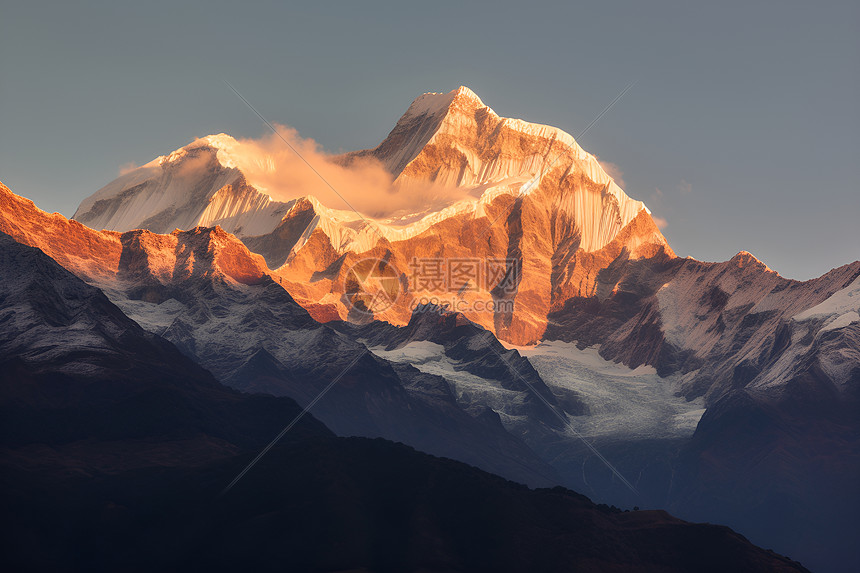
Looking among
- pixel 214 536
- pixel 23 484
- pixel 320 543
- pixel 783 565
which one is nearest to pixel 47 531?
pixel 23 484

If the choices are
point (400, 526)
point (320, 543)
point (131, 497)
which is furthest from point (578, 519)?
point (131, 497)

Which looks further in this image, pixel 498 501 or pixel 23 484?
pixel 498 501

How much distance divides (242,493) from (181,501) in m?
10.1

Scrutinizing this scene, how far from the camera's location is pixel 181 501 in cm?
18400

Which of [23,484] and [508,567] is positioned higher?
[508,567]

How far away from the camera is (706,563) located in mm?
180875

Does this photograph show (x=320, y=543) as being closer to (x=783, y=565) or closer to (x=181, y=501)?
(x=181, y=501)

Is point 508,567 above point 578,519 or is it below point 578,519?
below

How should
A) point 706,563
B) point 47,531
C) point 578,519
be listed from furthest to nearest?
1. point 578,519
2. point 706,563
3. point 47,531

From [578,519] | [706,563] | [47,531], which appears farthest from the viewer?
[578,519]

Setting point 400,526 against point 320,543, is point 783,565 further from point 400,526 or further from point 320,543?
point 320,543

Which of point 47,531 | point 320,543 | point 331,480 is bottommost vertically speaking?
point 47,531

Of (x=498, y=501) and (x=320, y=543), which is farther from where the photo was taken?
(x=498, y=501)

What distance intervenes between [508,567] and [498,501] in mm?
20771
